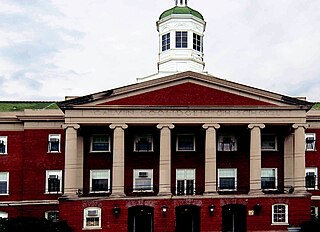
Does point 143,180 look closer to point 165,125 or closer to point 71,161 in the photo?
point 165,125

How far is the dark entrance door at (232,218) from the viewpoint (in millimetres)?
45784

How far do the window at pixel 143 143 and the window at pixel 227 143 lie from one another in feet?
18.4

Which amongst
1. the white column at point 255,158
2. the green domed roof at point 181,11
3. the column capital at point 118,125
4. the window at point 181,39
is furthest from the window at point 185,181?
the green domed roof at point 181,11

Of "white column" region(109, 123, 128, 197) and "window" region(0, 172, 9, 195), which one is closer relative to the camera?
"white column" region(109, 123, 128, 197)

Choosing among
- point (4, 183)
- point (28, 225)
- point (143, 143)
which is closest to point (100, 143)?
point (143, 143)

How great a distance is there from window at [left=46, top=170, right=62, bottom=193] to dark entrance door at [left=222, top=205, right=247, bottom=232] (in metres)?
13.3

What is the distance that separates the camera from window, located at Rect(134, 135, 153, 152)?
155 ft

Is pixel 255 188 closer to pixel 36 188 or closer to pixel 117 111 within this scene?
pixel 117 111

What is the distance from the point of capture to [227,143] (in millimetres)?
47625

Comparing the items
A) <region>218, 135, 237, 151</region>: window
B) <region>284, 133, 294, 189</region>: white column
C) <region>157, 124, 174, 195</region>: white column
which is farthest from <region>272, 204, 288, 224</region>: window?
<region>157, 124, 174, 195</region>: white column

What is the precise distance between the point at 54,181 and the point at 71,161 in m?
5.38

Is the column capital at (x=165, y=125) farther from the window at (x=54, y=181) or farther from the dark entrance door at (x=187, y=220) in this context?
the window at (x=54, y=181)

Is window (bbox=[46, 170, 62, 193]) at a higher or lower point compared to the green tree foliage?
higher

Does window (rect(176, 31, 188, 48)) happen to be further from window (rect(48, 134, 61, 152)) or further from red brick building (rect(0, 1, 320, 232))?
window (rect(48, 134, 61, 152))
